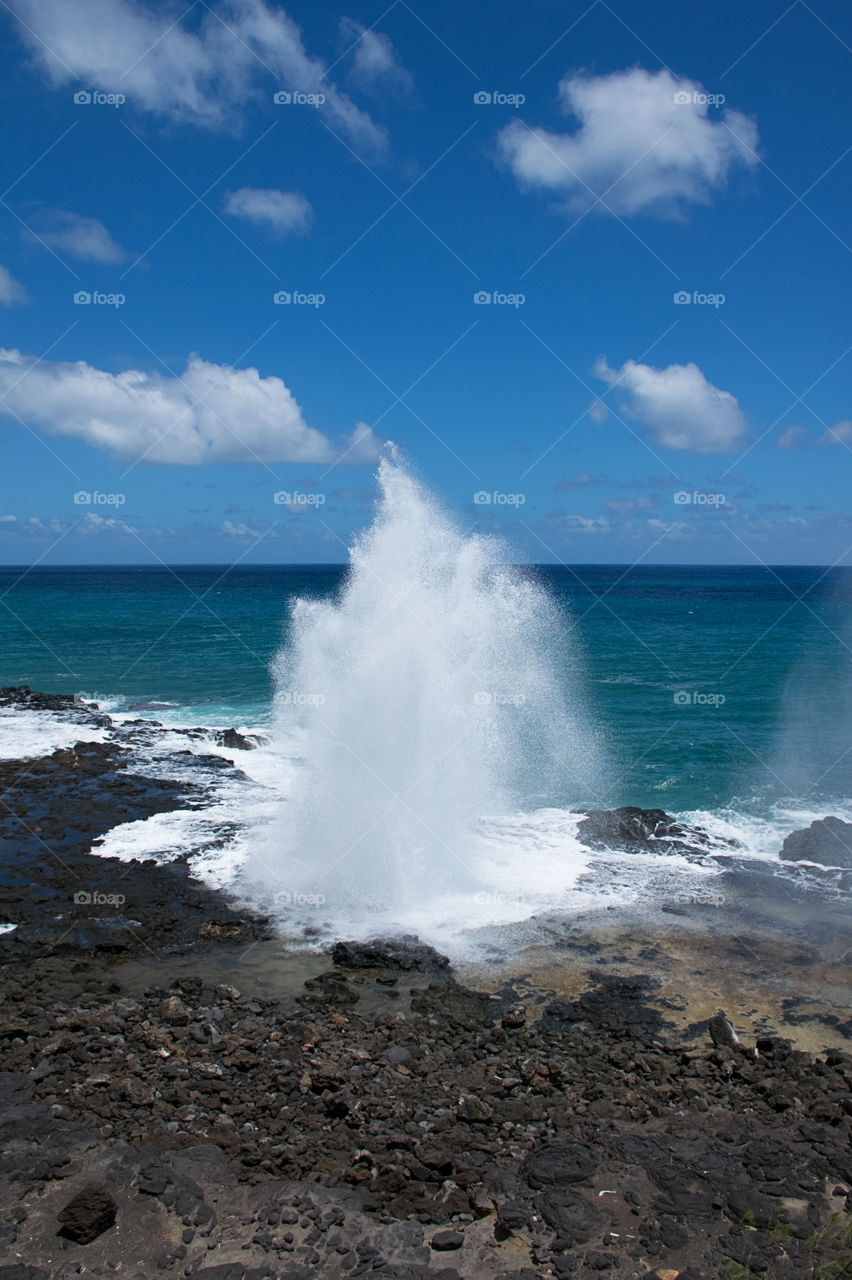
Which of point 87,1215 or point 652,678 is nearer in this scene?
point 87,1215

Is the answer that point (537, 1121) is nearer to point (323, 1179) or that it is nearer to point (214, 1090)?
point (323, 1179)

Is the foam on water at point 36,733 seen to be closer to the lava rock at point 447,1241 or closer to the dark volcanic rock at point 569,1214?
the lava rock at point 447,1241

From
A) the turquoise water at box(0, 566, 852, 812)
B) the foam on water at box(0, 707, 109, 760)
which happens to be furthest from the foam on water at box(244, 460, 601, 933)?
the foam on water at box(0, 707, 109, 760)

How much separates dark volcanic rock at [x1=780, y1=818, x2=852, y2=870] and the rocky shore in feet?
24.4

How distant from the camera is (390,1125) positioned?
962 centimetres

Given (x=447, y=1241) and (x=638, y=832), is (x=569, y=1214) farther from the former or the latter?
(x=638, y=832)

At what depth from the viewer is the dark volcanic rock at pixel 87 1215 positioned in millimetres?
7895

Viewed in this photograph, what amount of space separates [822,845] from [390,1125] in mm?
14096

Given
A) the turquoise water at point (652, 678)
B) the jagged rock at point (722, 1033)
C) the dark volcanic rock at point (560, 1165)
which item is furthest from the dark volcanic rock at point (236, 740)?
the dark volcanic rock at point (560, 1165)

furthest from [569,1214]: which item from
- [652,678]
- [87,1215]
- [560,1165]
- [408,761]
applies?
[652,678]

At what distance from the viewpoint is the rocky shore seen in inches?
312

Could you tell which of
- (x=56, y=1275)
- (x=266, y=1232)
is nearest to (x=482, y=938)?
(x=266, y=1232)

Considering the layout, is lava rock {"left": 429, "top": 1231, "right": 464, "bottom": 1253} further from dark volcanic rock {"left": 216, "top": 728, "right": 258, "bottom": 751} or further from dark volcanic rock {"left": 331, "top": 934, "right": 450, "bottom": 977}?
dark volcanic rock {"left": 216, "top": 728, "right": 258, "bottom": 751}

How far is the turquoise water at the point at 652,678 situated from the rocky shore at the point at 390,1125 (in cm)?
1153
